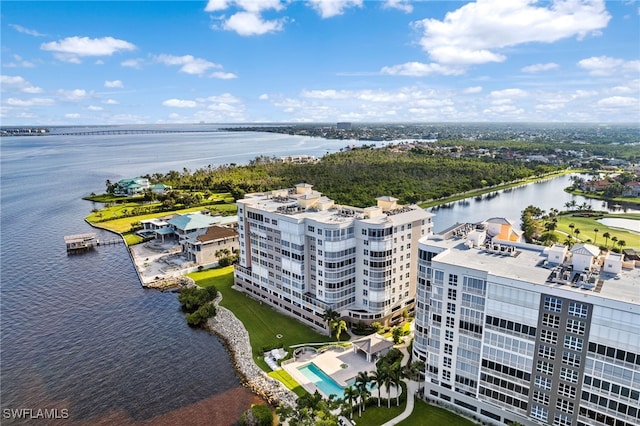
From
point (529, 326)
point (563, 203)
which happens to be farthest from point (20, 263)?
point (563, 203)

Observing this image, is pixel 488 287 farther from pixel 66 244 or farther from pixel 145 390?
pixel 66 244

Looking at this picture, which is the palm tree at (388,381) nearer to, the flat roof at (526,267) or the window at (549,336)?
the flat roof at (526,267)

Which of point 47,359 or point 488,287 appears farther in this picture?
point 47,359

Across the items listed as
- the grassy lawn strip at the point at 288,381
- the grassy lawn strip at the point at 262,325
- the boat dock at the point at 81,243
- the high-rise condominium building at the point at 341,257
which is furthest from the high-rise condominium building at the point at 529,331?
the boat dock at the point at 81,243

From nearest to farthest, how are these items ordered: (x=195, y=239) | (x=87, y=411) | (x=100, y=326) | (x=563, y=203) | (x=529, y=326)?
(x=529, y=326) → (x=87, y=411) → (x=100, y=326) → (x=195, y=239) → (x=563, y=203)

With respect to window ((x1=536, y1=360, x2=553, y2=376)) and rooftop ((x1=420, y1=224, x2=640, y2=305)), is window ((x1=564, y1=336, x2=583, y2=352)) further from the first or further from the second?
rooftop ((x1=420, y1=224, x2=640, y2=305))

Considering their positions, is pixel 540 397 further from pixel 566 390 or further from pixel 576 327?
pixel 576 327
